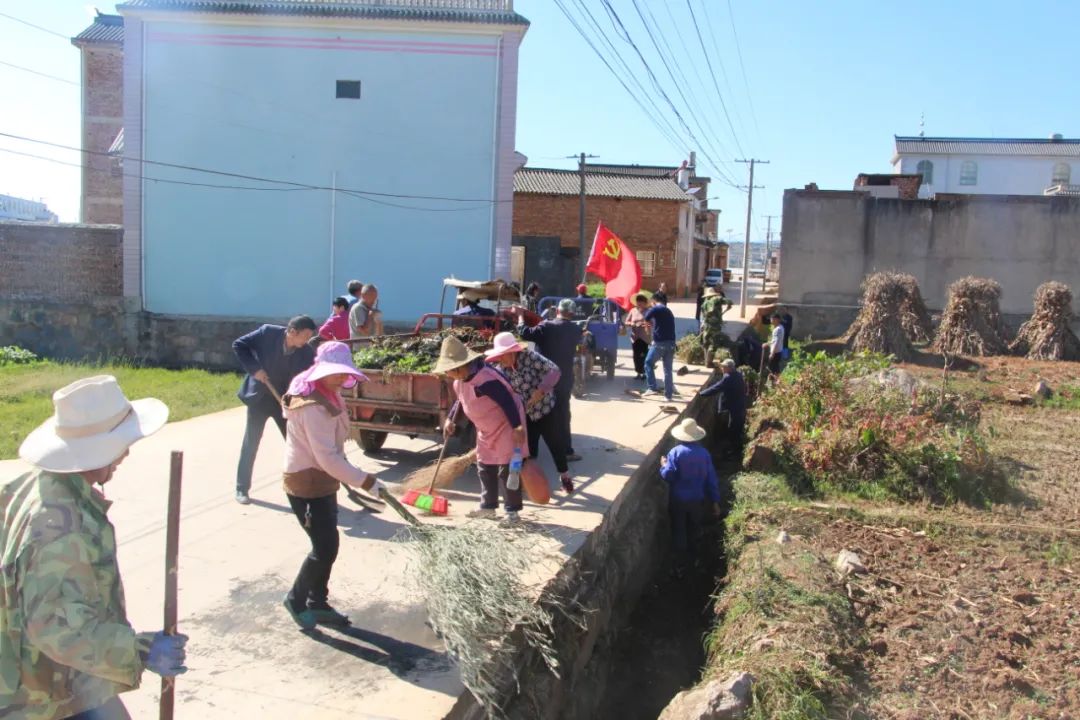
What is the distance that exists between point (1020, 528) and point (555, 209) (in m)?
A: 32.6

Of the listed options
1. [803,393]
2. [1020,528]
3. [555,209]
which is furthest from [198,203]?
[555,209]

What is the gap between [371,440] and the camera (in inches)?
344

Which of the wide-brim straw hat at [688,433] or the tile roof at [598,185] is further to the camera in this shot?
the tile roof at [598,185]

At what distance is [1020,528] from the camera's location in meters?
7.01

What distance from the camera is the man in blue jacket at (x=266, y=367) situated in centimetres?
659

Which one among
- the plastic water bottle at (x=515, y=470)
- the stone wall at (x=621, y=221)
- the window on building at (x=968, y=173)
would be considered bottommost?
the plastic water bottle at (x=515, y=470)

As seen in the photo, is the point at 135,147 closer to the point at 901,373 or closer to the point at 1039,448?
the point at 901,373

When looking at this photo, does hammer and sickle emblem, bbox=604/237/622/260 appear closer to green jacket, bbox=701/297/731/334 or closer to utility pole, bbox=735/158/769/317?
green jacket, bbox=701/297/731/334

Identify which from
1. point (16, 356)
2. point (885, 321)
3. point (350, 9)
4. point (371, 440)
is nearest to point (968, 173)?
point (885, 321)

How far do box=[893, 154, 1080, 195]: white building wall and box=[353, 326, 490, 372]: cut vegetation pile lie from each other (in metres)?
54.8

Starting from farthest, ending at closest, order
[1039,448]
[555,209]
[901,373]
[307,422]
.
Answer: [555,209], [901,373], [1039,448], [307,422]

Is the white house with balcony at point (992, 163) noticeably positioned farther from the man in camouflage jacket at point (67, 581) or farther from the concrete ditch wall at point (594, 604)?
the man in camouflage jacket at point (67, 581)

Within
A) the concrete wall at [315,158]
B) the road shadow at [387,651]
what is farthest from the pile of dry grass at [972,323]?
the road shadow at [387,651]

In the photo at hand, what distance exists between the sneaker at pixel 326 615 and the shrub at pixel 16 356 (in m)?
14.0
